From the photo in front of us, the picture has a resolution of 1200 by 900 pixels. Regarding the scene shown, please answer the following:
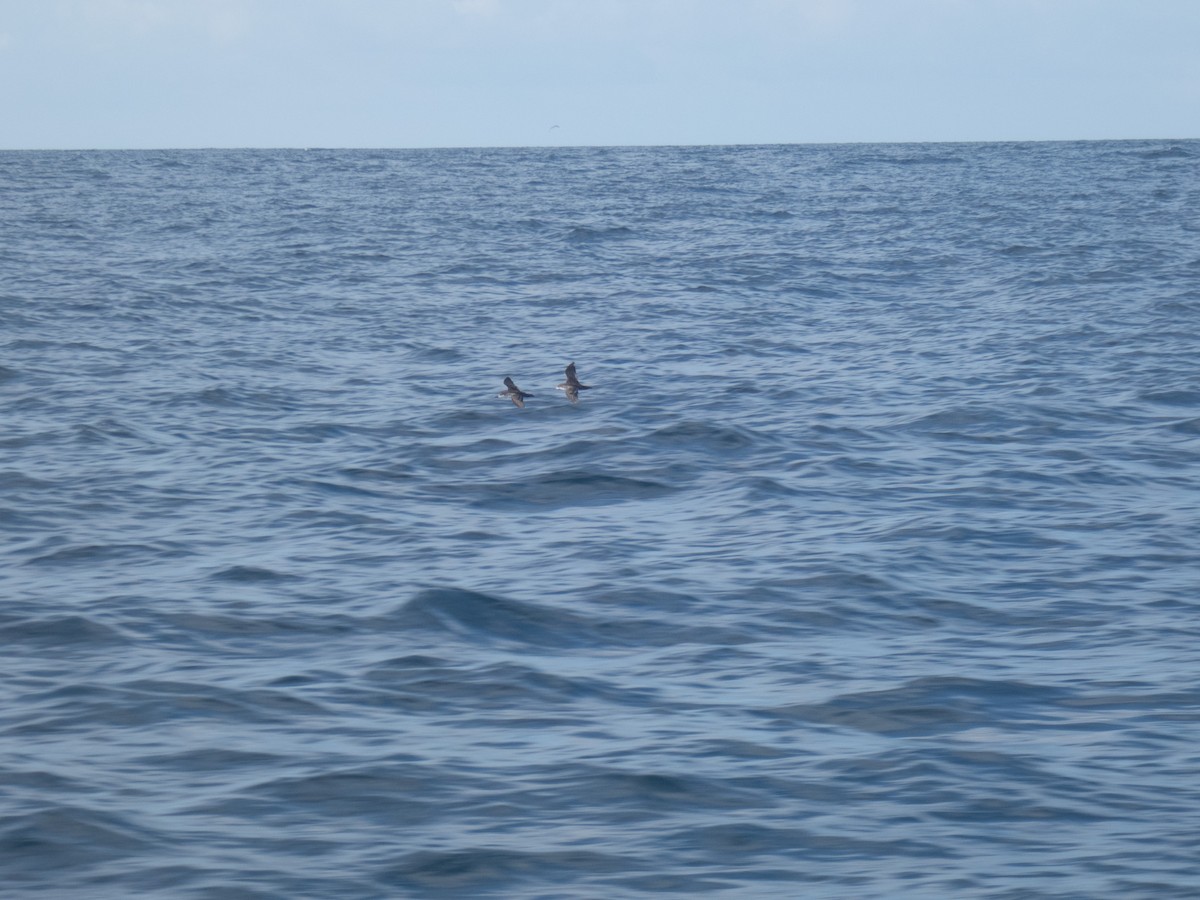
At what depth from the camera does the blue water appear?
8484mm

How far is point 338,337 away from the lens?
28.2 m

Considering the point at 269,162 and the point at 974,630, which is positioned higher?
the point at 269,162

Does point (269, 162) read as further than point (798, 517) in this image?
Yes

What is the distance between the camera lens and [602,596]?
1304 cm

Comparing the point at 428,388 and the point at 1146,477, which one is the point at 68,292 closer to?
the point at 428,388

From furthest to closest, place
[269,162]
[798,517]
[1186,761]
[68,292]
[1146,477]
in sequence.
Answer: [269,162]
[68,292]
[1146,477]
[798,517]
[1186,761]

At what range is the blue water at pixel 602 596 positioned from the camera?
334 inches

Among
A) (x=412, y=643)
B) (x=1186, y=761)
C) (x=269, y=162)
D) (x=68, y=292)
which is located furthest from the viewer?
(x=269, y=162)

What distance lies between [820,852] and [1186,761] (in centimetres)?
266

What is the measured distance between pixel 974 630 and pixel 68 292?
25.6 metres

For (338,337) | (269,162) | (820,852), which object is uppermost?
Result: (269,162)

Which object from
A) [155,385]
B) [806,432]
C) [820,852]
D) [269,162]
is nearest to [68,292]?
[155,385]

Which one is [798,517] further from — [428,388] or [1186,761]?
[428,388]

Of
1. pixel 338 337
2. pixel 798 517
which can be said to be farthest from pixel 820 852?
pixel 338 337
